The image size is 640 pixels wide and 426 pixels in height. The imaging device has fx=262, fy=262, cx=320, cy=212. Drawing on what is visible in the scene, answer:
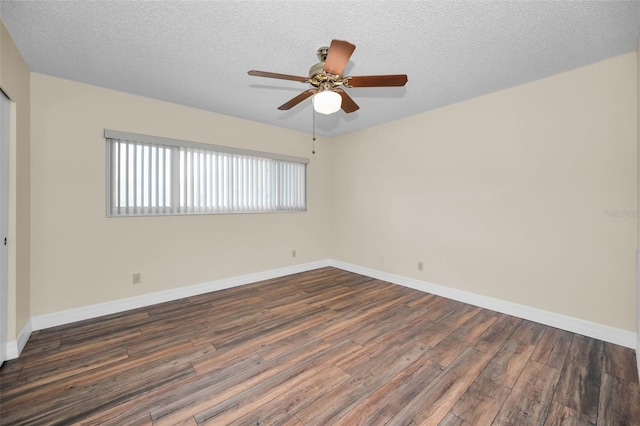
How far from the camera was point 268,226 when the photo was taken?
14.4 feet

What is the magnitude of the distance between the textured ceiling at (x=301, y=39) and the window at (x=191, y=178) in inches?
29.0

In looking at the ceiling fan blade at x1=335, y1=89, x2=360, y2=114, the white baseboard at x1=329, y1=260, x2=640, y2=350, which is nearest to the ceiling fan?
the ceiling fan blade at x1=335, y1=89, x2=360, y2=114

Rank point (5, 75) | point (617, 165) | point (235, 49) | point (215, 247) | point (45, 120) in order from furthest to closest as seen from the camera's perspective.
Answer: point (215, 247) < point (45, 120) < point (617, 165) < point (235, 49) < point (5, 75)

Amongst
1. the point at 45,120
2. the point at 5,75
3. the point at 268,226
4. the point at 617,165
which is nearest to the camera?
the point at 5,75

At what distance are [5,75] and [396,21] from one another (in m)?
2.91

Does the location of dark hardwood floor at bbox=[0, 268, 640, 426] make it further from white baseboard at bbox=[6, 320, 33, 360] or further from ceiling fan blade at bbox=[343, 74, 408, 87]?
ceiling fan blade at bbox=[343, 74, 408, 87]

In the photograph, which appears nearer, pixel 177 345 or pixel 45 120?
pixel 177 345

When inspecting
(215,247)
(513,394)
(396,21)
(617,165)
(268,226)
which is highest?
(396,21)

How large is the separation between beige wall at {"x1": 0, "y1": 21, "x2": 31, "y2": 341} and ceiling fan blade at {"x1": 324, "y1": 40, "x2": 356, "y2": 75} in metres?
2.35

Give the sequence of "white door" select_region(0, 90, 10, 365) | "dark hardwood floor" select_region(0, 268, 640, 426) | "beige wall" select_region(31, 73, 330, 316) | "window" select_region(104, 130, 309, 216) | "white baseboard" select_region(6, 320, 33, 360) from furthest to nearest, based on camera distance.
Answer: "window" select_region(104, 130, 309, 216) → "beige wall" select_region(31, 73, 330, 316) → "white baseboard" select_region(6, 320, 33, 360) → "white door" select_region(0, 90, 10, 365) → "dark hardwood floor" select_region(0, 268, 640, 426)

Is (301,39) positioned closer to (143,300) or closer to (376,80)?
(376,80)

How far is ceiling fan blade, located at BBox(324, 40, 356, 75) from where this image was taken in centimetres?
145

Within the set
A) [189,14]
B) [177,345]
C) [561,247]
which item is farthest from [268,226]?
[561,247]

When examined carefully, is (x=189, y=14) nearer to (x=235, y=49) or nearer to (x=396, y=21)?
(x=235, y=49)
